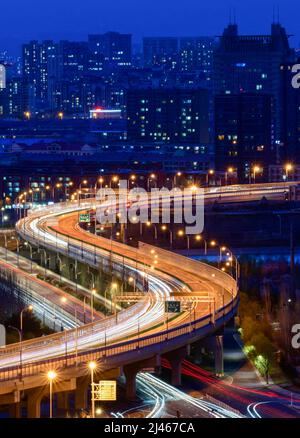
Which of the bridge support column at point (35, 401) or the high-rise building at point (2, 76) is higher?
the high-rise building at point (2, 76)

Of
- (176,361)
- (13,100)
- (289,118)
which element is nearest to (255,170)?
(289,118)

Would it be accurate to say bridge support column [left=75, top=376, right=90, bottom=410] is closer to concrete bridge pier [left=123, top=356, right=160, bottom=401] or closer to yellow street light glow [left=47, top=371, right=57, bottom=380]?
yellow street light glow [left=47, top=371, right=57, bottom=380]

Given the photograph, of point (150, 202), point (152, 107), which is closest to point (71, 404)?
point (150, 202)

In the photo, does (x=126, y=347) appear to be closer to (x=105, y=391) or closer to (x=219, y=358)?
(x=105, y=391)

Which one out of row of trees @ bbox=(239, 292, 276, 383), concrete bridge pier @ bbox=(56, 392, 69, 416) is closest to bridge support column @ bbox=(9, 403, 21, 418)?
concrete bridge pier @ bbox=(56, 392, 69, 416)

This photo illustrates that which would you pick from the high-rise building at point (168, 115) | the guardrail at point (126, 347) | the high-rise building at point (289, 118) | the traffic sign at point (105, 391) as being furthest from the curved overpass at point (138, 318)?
the high-rise building at point (168, 115)

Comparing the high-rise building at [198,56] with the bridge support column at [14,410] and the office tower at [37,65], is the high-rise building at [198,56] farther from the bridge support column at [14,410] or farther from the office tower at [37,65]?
the bridge support column at [14,410]
